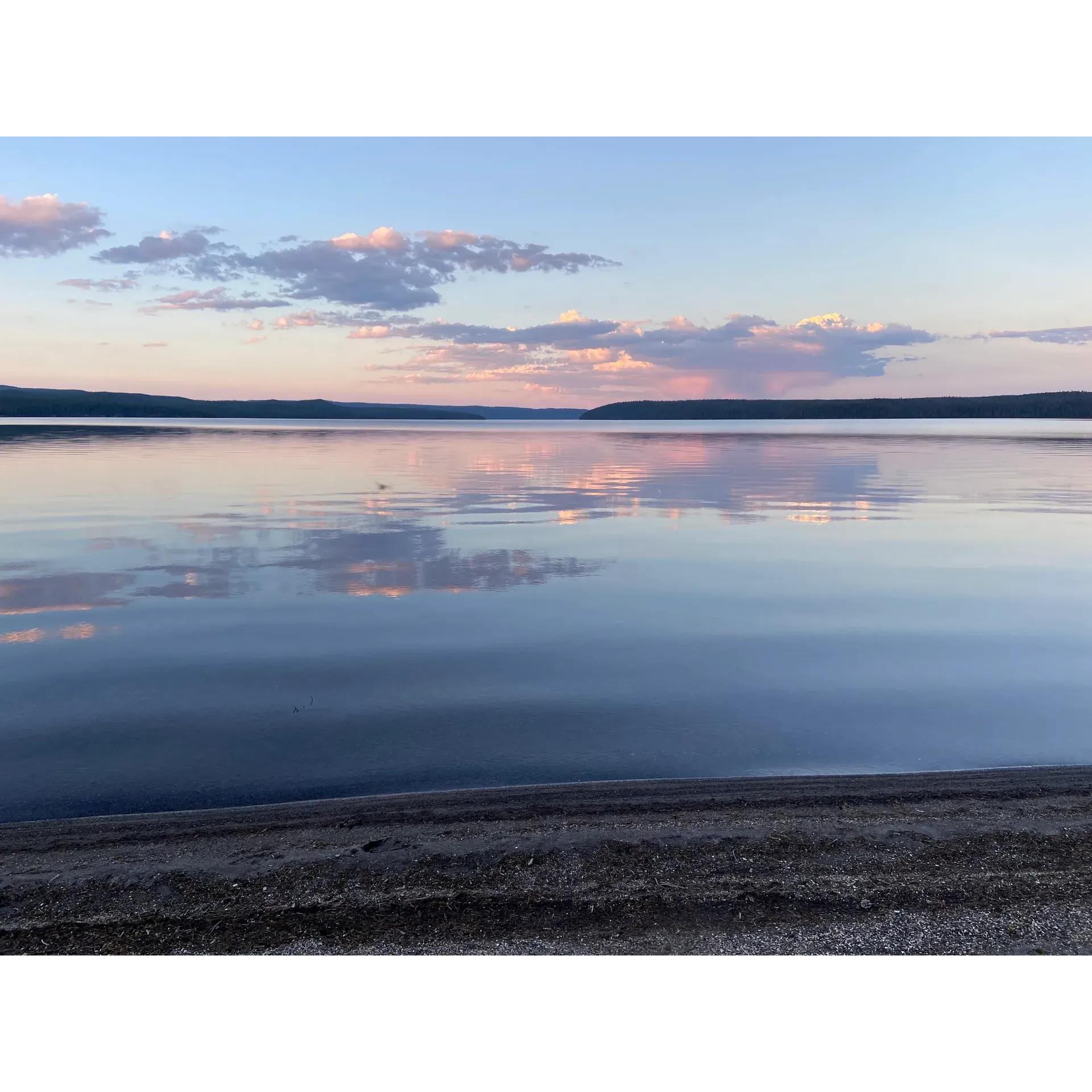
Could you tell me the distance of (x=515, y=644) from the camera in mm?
11523

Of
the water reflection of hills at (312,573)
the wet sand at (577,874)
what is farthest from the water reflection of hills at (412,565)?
the wet sand at (577,874)

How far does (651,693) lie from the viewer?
Result: 9.77 meters

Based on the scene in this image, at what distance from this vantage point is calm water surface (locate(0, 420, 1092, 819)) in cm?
814

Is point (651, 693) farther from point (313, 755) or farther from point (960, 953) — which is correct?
point (960, 953)

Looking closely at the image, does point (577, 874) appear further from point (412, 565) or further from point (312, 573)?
point (412, 565)

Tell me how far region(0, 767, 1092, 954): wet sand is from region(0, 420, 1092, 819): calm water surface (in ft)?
3.05

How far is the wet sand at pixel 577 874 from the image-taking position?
4.97 meters

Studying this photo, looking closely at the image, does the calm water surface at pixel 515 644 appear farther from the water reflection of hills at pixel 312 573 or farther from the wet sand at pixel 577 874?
the wet sand at pixel 577 874

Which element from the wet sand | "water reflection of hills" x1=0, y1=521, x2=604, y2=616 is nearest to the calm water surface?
"water reflection of hills" x1=0, y1=521, x2=604, y2=616

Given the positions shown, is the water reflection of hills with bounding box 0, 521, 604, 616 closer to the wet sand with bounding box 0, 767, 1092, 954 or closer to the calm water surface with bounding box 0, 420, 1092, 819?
the calm water surface with bounding box 0, 420, 1092, 819

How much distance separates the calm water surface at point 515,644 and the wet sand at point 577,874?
93 cm

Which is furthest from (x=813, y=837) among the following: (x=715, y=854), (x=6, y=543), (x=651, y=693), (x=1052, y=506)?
(x=1052, y=506)

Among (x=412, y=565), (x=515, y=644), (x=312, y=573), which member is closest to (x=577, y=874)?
(x=515, y=644)

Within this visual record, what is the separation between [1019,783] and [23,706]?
10380mm
